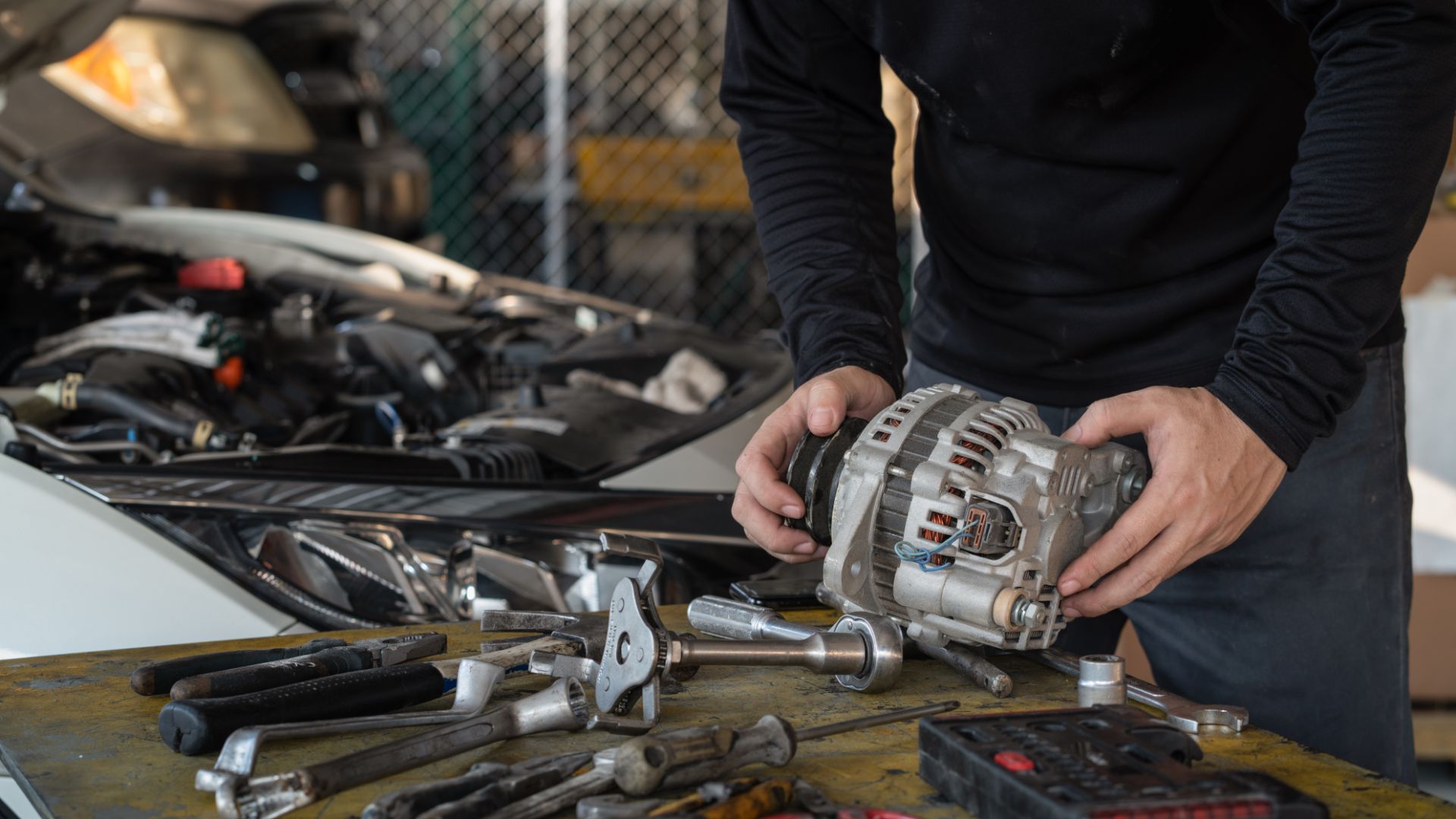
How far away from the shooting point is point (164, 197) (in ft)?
8.80

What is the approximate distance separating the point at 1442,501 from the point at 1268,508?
152cm

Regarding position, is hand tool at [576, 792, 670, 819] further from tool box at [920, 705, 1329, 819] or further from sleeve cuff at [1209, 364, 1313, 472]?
sleeve cuff at [1209, 364, 1313, 472]

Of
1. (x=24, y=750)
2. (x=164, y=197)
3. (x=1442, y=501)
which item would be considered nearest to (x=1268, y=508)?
(x=24, y=750)

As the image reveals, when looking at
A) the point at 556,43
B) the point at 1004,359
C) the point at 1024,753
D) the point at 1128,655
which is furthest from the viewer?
the point at 556,43

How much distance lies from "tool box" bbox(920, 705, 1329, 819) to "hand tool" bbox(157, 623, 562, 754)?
12.8 inches

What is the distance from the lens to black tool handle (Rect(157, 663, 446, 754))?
0.76 metres

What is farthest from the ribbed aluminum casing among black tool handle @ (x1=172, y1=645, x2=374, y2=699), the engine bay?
the engine bay

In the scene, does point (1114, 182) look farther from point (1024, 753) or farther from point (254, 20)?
point (254, 20)

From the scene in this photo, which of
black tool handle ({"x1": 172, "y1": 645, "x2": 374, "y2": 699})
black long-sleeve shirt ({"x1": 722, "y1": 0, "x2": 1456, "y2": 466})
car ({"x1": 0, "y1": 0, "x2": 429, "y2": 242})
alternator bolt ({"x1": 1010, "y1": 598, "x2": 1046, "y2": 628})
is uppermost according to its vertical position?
car ({"x1": 0, "y1": 0, "x2": 429, "y2": 242})

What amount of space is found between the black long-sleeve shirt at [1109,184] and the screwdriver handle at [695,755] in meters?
0.38

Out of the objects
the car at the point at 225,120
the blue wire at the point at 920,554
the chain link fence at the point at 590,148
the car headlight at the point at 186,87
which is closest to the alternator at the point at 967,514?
the blue wire at the point at 920,554

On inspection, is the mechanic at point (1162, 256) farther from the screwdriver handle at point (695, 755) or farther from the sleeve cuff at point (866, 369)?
the screwdriver handle at point (695, 755)

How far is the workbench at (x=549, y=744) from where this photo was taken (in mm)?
707

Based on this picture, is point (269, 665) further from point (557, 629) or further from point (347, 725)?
point (557, 629)
